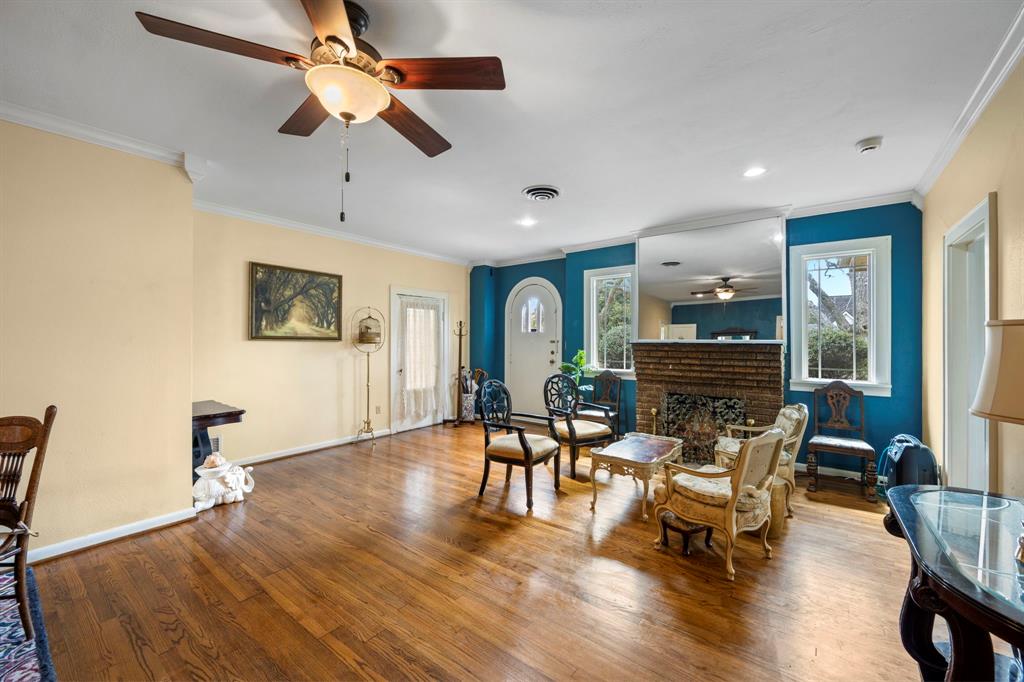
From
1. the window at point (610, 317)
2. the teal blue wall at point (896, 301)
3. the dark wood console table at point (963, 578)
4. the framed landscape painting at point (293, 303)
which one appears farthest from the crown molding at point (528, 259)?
the dark wood console table at point (963, 578)

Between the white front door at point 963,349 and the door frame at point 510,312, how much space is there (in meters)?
4.06

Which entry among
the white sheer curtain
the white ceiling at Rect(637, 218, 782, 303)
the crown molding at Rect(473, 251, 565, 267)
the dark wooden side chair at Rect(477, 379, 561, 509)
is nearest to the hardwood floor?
the dark wooden side chair at Rect(477, 379, 561, 509)

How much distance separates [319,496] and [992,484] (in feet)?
14.4

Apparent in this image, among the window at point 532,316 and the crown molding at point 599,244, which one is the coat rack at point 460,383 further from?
the crown molding at point 599,244

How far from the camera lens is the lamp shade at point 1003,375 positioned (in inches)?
44.6

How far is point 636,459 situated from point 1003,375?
210 centimetres

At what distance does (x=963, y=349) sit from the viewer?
293 centimetres

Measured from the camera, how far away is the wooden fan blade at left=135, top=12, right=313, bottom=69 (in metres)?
1.43

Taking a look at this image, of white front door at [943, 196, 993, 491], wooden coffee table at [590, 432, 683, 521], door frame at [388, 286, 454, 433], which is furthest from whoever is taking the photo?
door frame at [388, 286, 454, 433]

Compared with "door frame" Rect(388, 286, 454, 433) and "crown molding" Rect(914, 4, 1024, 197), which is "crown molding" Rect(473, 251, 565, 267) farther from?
"crown molding" Rect(914, 4, 1024, 197)

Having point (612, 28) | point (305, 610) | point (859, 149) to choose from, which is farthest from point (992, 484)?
point (305, 610)

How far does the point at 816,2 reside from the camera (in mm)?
1625

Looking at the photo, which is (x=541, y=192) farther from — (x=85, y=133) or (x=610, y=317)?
(x=85, y=133)

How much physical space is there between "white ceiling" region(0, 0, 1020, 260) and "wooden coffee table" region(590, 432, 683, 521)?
2.25m
